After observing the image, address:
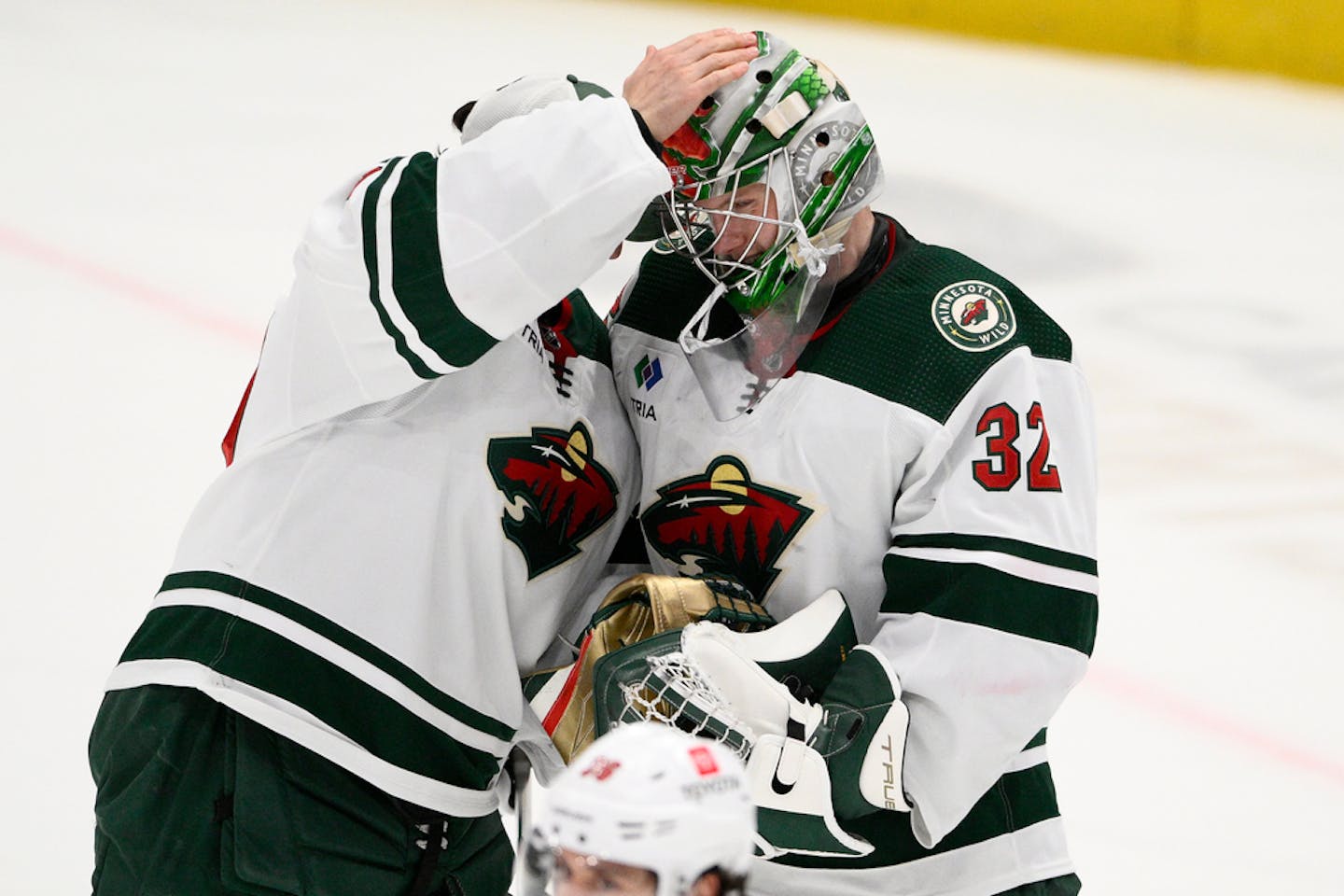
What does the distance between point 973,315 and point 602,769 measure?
91cm

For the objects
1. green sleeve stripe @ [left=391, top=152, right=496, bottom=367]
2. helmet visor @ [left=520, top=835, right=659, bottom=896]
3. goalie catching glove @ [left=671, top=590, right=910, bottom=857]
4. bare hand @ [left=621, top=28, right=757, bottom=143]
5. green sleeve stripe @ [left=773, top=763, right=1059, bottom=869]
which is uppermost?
bare hand @ [left=621, top=28, right=757, bottom=143]

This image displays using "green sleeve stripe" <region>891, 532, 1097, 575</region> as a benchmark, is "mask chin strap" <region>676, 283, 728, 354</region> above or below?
above

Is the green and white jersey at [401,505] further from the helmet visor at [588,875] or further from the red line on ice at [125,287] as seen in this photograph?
the red line on ice at [125,287]

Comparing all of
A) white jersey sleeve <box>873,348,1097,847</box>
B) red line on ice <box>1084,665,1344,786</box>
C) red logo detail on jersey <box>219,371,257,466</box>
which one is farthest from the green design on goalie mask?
red line on ice <box>1084,665,1344,786</box>

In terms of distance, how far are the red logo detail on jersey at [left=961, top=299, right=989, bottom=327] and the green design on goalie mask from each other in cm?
15

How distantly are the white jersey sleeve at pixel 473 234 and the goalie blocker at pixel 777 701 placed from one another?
0.32 meters

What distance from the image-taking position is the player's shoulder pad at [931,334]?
1.83 meters

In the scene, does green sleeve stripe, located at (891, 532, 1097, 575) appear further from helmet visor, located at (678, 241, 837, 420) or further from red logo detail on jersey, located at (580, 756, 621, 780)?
red logo detail on jersey, located at (580, 756, 621, 780)

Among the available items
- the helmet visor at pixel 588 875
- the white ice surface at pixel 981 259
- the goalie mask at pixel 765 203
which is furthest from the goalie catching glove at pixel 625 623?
the white ice surface at pixel 981 259

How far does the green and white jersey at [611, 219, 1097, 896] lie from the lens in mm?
1781

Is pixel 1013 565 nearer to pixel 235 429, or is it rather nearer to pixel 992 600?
pixel 992 600

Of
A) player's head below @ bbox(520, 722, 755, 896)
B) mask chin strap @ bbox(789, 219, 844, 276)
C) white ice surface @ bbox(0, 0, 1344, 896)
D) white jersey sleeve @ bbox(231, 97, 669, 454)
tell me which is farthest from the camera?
white ice surface @ bbox(0, 0, 1344, 896)

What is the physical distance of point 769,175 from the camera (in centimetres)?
185

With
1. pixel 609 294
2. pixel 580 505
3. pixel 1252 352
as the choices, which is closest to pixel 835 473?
pixel 580 505
